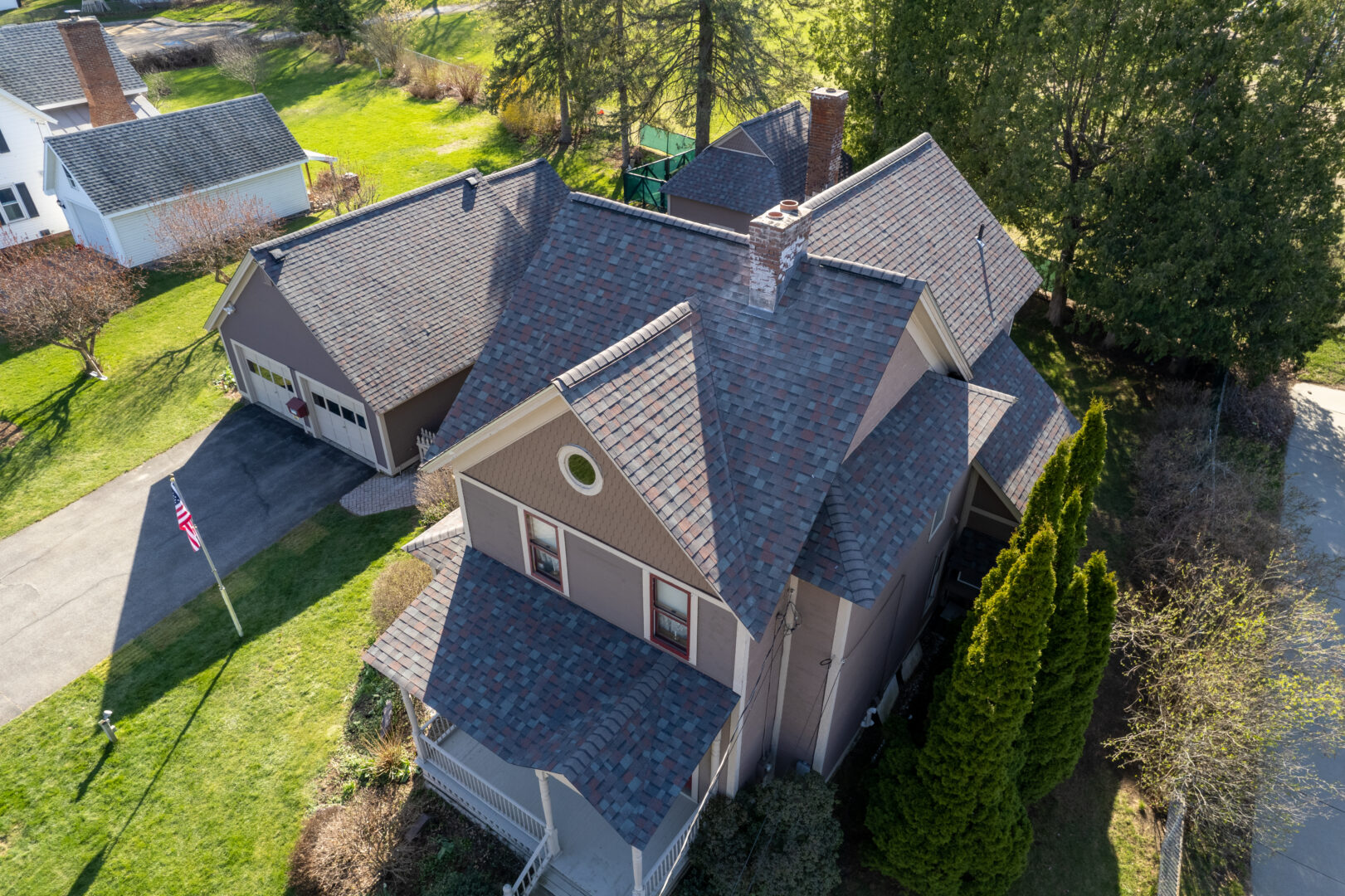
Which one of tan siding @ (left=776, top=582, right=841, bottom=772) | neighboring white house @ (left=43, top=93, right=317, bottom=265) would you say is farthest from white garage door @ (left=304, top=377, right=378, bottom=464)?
neighboring white house @ (left=43, top=93, right=317, bottom=265)

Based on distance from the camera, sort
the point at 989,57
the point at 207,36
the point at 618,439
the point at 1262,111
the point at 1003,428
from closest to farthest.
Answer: the point at 618,439
the point at 1003,428
the point at 1262,111
the point at 989,57
the point at 207,36

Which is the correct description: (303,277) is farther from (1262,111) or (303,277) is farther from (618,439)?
(1262,111)

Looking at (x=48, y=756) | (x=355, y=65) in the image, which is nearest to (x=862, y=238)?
(x=48, y=756)

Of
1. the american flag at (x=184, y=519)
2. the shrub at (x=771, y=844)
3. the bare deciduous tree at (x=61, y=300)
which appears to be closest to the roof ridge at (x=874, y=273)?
the shrub at (x=771, y=844)

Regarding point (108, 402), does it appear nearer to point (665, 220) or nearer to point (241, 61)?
point (665, 220)

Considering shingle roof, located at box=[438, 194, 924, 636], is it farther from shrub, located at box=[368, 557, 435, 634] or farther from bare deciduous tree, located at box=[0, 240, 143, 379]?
bare deciduous tree, located at box=[0, 240, 143, 379]
